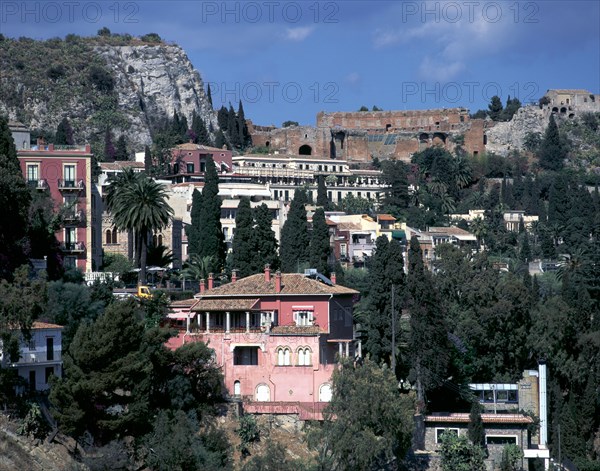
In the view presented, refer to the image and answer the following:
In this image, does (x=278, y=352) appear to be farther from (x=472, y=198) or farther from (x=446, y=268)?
(x=472, y=198)

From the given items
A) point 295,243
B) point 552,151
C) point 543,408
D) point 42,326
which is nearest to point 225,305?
point 42,326

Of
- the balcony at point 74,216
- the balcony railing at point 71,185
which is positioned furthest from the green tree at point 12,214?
the balcony railing at point 71,185

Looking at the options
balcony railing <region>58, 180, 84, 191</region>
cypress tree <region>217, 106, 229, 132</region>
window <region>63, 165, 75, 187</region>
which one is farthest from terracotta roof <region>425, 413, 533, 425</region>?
cypress tree <region>217, 106, 229, 132</region>

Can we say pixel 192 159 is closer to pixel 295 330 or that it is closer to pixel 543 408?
pixel 543 408

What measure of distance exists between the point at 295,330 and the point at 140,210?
64.9 feet

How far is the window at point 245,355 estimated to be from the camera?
2867 inches

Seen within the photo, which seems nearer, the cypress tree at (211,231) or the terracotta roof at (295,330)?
the terracotta roof at (295,330)

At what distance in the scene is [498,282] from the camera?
91875 millimetres

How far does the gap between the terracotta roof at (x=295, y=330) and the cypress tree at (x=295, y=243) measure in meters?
22.4

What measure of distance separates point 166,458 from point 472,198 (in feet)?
361

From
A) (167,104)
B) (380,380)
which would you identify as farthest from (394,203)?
(380,380)

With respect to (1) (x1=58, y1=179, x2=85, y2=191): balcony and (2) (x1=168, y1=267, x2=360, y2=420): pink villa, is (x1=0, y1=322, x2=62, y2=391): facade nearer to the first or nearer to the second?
(2) (x1=168, y1=267, x2=360, y2=420): pink villa

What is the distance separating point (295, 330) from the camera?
7288cm

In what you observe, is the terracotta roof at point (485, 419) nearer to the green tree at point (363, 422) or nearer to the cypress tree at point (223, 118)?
the green tree at point (363, 422)
